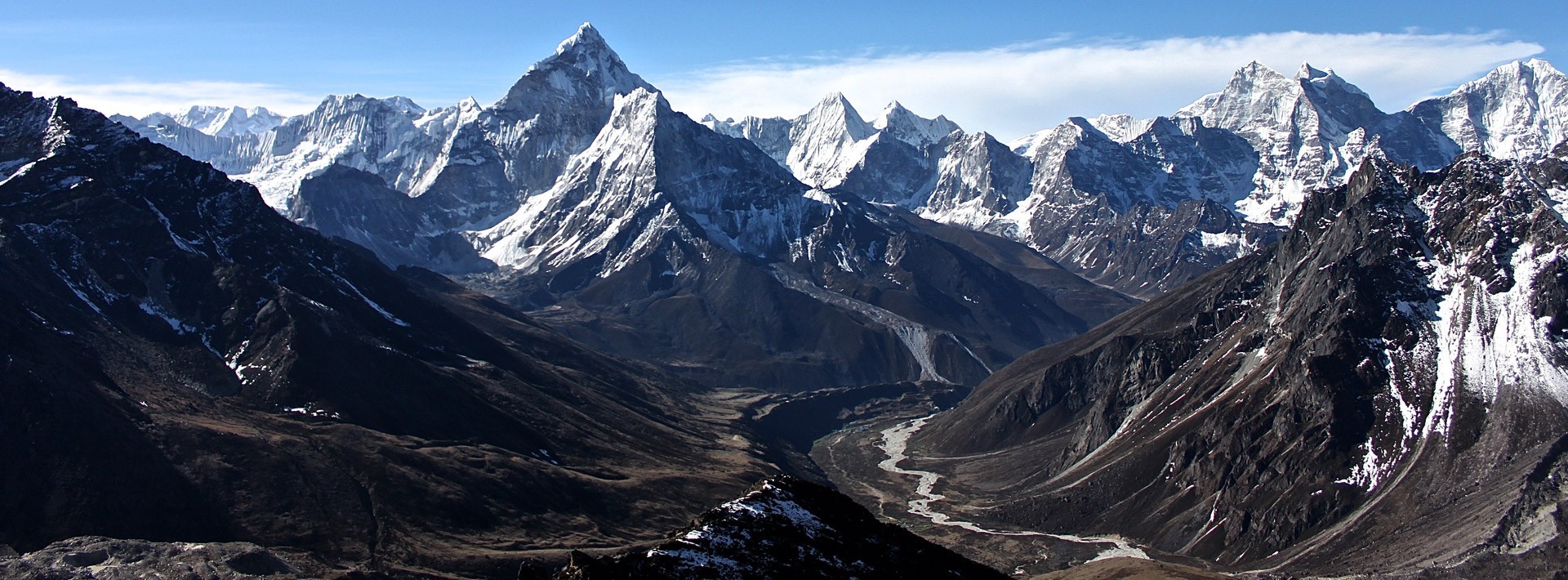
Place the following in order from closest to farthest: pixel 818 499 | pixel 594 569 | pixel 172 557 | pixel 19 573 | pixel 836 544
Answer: pixel 594 569, pixel 836 544, pixel 818 499, pixel 19 573, pixel 172 557

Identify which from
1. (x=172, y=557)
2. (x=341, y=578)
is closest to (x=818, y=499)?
(x=341, y=578)

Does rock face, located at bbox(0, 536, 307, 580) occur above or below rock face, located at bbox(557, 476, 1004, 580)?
below

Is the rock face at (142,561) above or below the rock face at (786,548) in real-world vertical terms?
below

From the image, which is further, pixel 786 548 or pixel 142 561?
pixel 142 561

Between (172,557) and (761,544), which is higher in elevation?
(761,544)

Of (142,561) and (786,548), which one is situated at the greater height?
(786,548)

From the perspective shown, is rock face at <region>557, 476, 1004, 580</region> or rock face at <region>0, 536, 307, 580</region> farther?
rock face at <region>0, 536, 307, 580</region>

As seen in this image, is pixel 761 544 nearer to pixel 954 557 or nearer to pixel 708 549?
pixel 708 549

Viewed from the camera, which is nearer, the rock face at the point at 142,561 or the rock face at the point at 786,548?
the rock face at the point at 786,548
